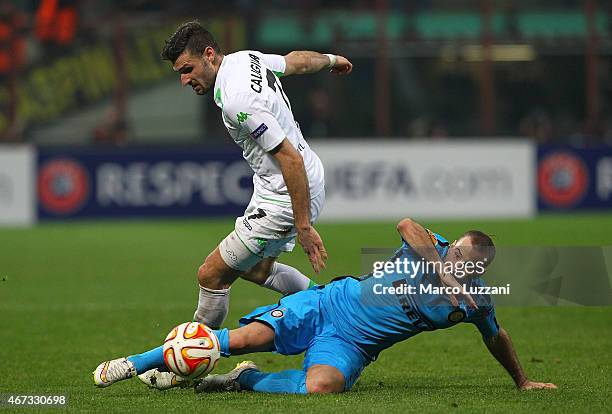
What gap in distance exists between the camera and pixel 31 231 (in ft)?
67.8

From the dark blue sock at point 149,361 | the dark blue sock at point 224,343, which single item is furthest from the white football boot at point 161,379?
the dark blue sock at point 224,343

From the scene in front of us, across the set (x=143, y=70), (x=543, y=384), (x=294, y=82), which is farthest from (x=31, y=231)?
(x=543, y=384)

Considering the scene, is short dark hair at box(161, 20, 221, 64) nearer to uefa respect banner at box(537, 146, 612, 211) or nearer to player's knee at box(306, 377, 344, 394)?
player's knee at box(306, 377, 344, 394)

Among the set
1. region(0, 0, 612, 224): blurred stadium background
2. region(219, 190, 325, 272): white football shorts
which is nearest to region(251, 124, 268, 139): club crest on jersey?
region(219, 190, 325, 272): white football shorts

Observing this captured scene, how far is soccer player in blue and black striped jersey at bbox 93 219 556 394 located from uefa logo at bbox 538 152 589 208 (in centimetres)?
1480

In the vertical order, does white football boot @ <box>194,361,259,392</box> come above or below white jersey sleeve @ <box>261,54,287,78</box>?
below

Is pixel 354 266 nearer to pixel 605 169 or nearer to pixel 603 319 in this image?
pixel 603 319

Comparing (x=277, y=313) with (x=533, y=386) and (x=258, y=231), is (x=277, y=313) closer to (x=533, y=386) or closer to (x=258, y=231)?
(x=258, y=231)

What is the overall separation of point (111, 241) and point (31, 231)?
2465 millimetres

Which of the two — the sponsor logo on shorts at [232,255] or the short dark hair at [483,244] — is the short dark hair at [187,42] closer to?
the sponsor logo on shorts at [232,255]

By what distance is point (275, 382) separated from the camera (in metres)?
7.09

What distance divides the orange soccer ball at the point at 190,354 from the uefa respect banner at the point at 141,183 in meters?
14.4

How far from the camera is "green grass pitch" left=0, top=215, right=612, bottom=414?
22.2ft

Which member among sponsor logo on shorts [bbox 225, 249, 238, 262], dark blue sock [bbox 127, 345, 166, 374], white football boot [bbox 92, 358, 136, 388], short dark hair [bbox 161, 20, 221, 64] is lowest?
white football boot [bbox 92, 358, 136, 388]
